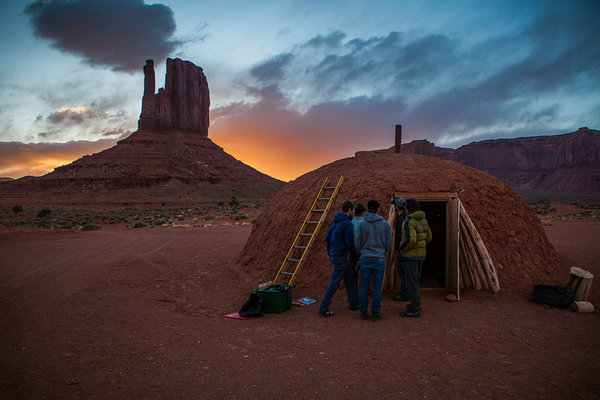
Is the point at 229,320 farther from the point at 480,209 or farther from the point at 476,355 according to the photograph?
the point at 480,209

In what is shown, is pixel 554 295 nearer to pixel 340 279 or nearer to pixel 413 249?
pixel 413 249

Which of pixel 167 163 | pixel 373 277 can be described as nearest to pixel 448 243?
pixel 373 277

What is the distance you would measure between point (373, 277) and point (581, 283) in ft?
12.6

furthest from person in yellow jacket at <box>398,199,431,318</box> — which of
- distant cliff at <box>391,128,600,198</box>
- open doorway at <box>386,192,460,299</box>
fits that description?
distant cliff at <box>391,128,600,198</box>

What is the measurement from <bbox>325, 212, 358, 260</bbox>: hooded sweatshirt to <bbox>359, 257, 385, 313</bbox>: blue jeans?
0.31 m

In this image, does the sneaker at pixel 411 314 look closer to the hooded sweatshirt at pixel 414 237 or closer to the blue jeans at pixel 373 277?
the blue jeans at pixel 373 277

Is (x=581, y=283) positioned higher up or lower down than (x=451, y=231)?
lower down

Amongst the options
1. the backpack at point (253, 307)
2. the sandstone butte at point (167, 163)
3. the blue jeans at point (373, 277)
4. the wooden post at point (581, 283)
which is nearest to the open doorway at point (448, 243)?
the blue jeans at point (373, 277)

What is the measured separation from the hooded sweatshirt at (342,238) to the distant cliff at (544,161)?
65.0 m

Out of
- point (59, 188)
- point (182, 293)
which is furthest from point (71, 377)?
point (59, 188)

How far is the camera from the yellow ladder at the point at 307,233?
7359 millimetres

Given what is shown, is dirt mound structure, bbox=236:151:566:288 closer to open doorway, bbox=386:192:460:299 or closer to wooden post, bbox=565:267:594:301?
open doorway, bbox=386:192:460:299

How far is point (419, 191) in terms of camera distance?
745 centimetres

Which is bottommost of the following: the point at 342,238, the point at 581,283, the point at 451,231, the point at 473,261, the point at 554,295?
the point at 554,295
